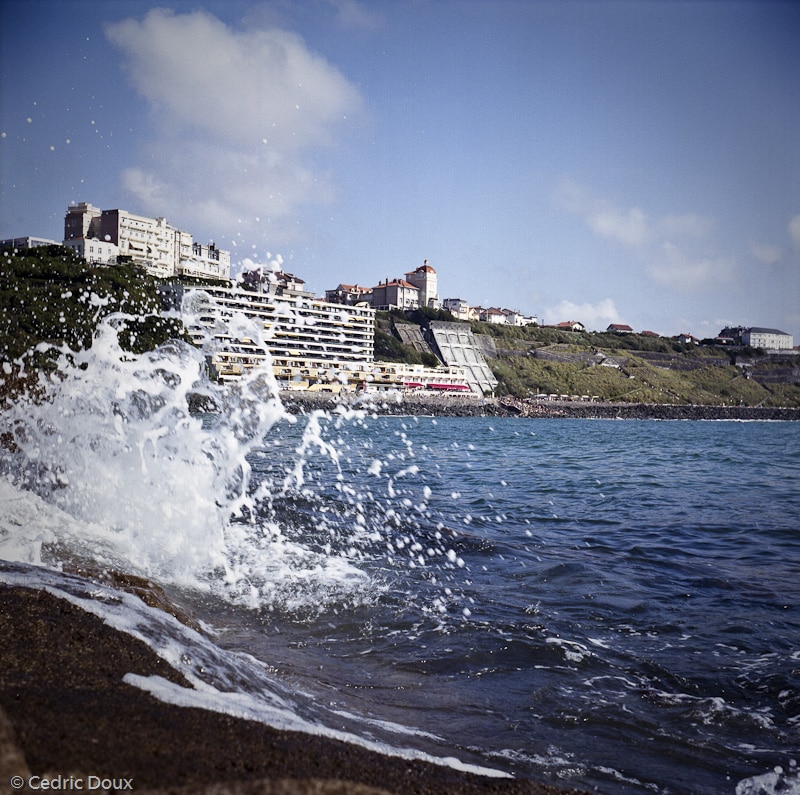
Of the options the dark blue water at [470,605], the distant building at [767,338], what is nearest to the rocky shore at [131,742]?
the dark blue water at [470,605]

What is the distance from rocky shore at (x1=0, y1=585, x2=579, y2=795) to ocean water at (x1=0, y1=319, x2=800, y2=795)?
0.82ft

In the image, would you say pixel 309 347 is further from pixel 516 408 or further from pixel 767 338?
pixel 767 338

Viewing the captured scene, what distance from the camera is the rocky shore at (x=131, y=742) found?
1811 mm

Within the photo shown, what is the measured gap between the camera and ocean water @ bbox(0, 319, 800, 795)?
12.5ft

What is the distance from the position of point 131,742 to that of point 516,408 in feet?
291

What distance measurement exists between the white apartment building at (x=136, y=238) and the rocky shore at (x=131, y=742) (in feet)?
282

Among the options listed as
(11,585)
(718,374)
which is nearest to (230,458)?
(11,585)

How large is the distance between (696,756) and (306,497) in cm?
953

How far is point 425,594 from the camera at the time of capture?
22.7ft

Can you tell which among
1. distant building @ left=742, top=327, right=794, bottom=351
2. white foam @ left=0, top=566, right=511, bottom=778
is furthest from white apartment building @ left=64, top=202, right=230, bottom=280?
distant building @ left=742, top=327, right=794, bottom=351

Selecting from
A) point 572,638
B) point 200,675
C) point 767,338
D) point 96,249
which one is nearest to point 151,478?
point 572,638

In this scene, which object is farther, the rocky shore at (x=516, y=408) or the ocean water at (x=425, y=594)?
the rocky shore at (x=516, y=408)

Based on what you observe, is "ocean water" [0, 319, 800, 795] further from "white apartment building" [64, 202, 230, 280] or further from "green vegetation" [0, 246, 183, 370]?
"white apartment building" [64, 202, 230, 280]

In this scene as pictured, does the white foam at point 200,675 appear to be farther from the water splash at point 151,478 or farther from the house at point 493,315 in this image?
the house at point 493,315
